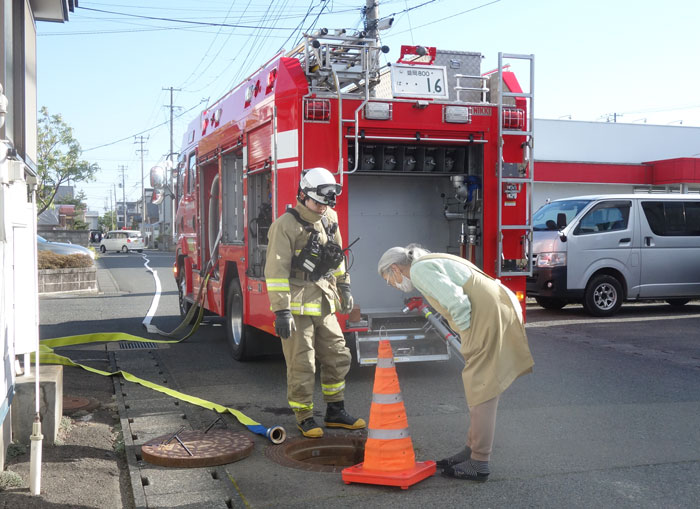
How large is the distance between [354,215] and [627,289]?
22.7ft

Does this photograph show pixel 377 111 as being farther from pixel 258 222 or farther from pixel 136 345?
pixel 136 345

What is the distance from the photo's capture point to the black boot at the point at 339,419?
6027 mm

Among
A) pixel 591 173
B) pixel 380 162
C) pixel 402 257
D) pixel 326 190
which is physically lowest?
pixel 402 257

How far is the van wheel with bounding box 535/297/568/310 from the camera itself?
1434 centimetres

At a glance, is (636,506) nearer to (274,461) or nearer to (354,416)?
(274,461)

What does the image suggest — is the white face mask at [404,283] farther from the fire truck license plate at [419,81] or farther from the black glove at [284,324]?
the fire truck license plate at [419,81]

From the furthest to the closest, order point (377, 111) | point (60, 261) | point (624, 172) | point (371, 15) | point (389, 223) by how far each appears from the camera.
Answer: point (624, 172) < point (60, 261) < point (371, 15) < point (389, 223) < point (377, 111)

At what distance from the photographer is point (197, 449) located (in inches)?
211

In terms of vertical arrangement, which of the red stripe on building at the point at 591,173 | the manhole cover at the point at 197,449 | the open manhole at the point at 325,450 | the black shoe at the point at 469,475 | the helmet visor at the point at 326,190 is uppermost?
the red stripe on building at the point at 591,173

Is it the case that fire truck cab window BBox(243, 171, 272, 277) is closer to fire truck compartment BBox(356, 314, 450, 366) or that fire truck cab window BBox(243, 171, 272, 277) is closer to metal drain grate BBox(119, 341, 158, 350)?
fire truck compartment BBox(356, 314, 450, 366)

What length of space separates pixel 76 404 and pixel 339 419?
8.11ft

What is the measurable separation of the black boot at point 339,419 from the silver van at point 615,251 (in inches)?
313

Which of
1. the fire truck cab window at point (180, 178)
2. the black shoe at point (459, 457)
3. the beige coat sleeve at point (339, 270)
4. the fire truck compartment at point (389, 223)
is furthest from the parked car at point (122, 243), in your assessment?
the black shoe at point (459, 457)

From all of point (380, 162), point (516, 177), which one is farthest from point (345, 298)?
point (516, 177)
